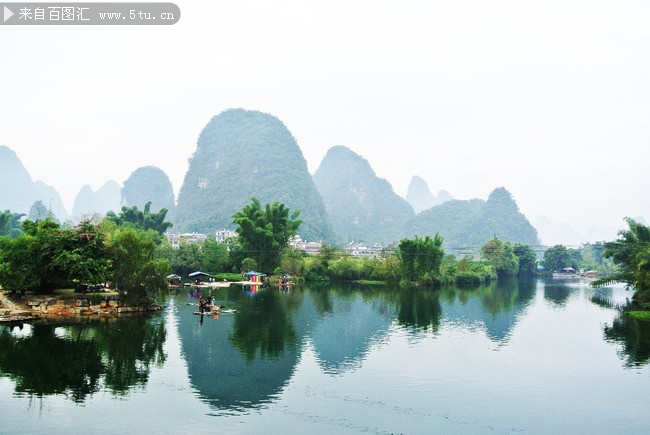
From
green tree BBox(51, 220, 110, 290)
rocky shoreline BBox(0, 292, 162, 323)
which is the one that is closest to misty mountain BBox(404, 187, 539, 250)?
rocky shoreline BBox(0, 292, 162, 323)

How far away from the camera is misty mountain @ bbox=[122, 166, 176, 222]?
171800mm

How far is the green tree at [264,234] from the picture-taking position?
199 feet

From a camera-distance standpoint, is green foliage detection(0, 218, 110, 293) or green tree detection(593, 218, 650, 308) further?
green tree detection(593, 218, 650, 308)

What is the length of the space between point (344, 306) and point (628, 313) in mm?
18237

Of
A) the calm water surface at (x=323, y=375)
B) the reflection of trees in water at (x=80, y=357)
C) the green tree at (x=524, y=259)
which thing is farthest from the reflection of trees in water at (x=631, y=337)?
the green tree at (x=524, y=259)

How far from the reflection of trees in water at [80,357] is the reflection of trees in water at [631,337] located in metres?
18.4

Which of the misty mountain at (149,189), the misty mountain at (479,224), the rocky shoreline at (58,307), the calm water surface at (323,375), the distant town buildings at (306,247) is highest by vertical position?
the misty mountain at (149,189)

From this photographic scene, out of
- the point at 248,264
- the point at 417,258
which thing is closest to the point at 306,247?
the point at 248,264

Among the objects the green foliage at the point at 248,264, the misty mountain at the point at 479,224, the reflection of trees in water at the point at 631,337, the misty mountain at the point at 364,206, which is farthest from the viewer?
the misty mountain at the point at 364,206

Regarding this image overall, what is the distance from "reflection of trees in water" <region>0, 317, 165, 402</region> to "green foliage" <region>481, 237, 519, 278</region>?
6325cm

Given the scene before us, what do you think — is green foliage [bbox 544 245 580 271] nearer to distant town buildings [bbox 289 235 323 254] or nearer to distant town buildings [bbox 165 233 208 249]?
distant town buildings [bbox 289 235 323 254]

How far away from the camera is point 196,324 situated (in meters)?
28.9

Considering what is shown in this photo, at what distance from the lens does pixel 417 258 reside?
59312 mm

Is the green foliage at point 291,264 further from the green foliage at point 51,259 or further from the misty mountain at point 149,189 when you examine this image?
the misty mountain at point 149,189
